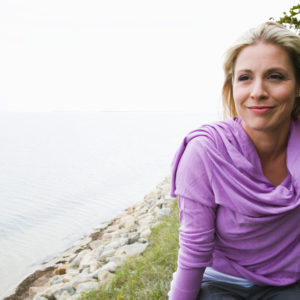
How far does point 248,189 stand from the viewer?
4.66ft

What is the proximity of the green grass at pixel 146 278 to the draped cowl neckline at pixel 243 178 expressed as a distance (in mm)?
1404

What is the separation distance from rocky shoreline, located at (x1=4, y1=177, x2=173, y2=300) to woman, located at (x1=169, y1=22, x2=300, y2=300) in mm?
2001

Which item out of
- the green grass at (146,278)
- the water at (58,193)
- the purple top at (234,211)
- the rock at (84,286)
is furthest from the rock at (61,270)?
the purple top at (234,211)

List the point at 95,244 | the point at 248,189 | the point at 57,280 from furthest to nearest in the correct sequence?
the point at 95,244, the point at 57,280, the point at 248,189

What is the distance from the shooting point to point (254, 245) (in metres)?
1.49

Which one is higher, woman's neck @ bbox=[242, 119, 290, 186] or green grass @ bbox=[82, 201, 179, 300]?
woman's neck @ bbox=[242, 119, 290, 186]

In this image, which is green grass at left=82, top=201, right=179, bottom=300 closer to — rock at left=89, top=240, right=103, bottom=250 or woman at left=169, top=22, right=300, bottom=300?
woman at left=169, top=22, right=300, bottom=300

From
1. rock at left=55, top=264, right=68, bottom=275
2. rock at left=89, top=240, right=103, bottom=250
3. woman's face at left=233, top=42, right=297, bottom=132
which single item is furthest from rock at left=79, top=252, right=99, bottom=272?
woman's face at left=233, top=42, right=297, bottom=132

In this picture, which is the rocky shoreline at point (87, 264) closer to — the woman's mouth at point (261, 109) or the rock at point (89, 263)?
the rock at point (89, 263)

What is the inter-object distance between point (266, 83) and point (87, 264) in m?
4.28

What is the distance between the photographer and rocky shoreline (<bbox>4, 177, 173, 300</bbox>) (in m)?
3.73

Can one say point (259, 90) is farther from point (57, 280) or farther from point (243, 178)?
point (57, 280)

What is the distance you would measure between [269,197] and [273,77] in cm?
55

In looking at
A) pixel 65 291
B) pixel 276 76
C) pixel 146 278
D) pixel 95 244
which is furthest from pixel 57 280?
pixel 276 76
